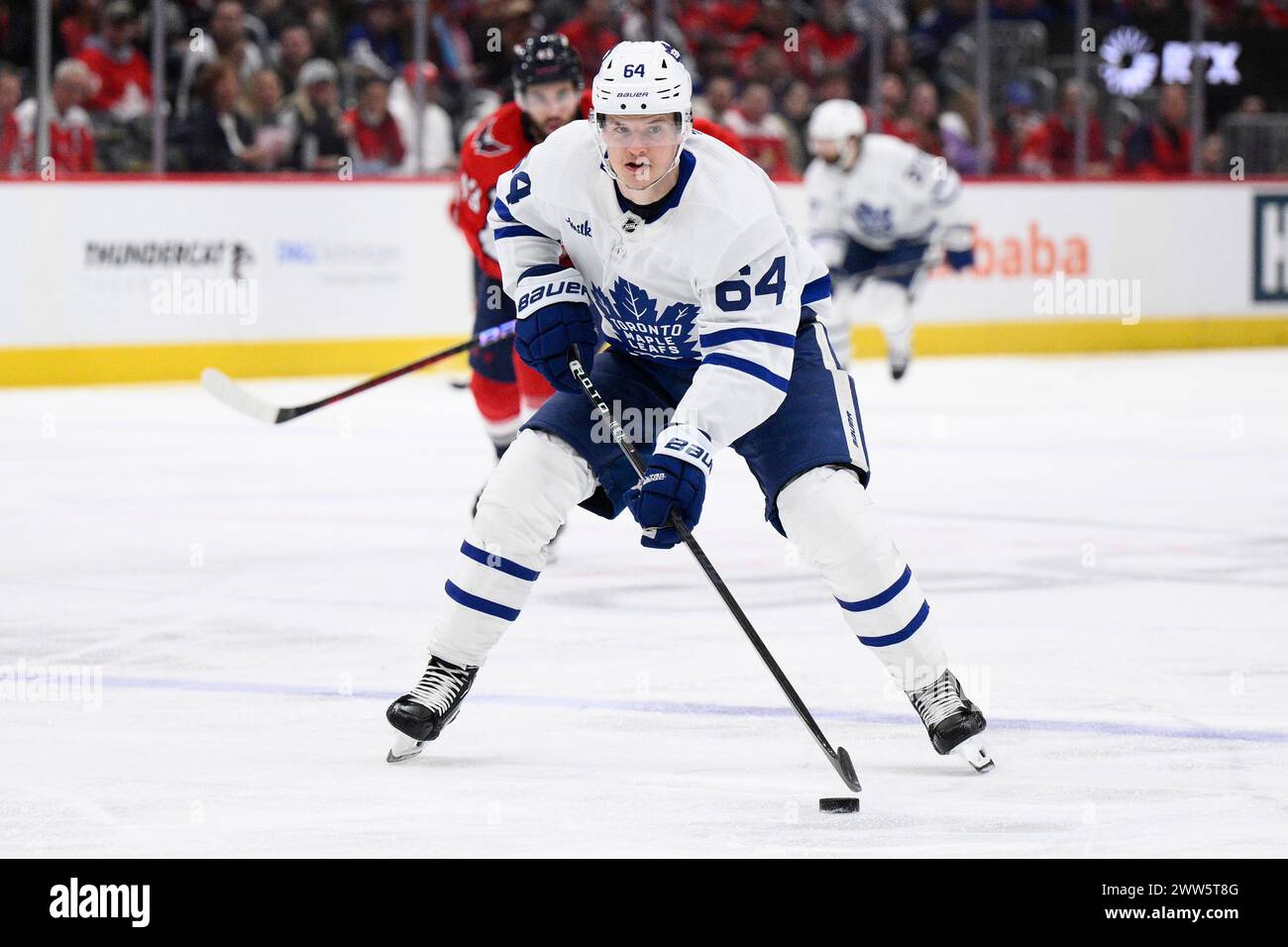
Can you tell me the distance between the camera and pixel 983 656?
16.2 feet

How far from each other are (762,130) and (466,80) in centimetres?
192

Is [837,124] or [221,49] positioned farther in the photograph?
[221,49]

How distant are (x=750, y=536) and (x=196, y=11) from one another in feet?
19.2

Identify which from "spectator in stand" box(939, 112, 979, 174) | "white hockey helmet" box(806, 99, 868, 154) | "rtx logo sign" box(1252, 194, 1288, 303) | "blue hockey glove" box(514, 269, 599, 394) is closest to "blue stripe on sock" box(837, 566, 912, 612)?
"blue hockey glove" box(514, 269, 599, 394)

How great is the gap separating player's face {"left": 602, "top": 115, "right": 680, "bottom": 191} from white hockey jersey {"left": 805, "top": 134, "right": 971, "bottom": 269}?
805cm

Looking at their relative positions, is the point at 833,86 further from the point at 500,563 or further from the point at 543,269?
the point at 500,563

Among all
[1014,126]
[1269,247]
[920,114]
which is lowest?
[1269,247]

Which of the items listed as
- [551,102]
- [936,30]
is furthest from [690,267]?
[936,30]

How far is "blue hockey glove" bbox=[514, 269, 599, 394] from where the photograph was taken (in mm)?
4066

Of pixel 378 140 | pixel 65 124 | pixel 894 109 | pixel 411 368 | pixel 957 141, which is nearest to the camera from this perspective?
pixel 411 368

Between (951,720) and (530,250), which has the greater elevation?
(530,250)

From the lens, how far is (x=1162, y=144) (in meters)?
15.0

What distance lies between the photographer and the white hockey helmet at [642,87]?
3.76 meters
